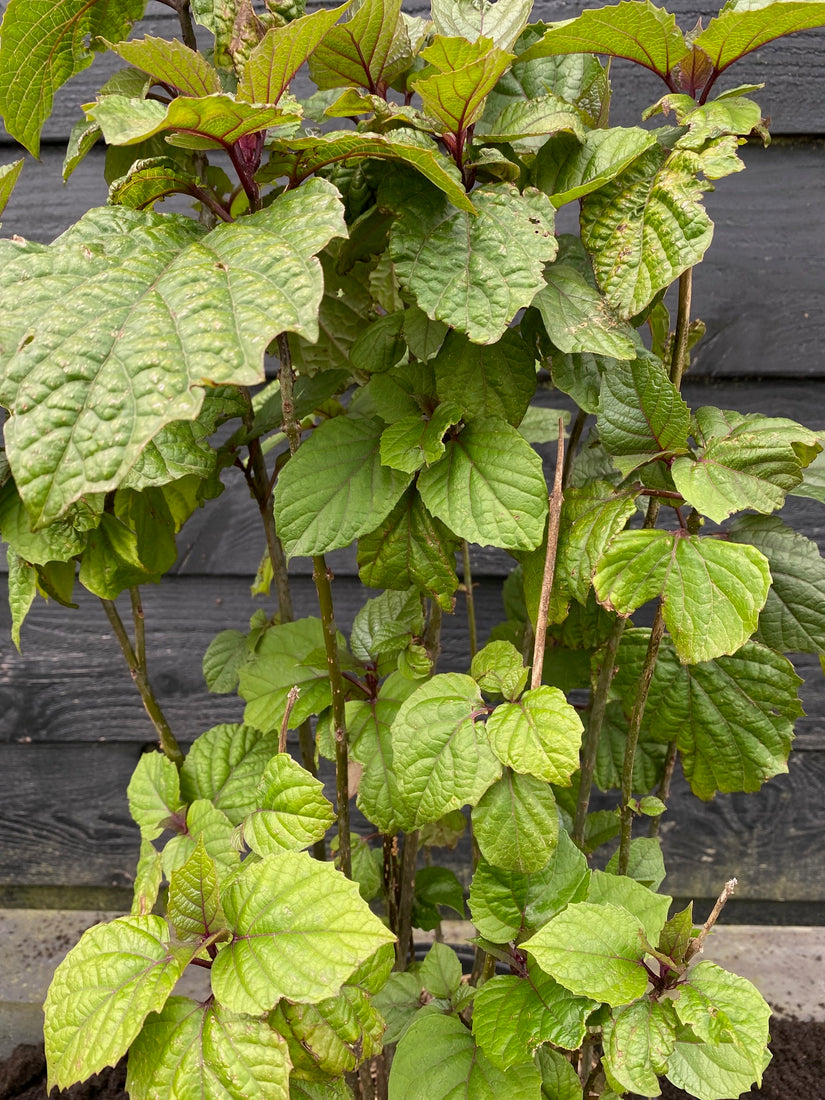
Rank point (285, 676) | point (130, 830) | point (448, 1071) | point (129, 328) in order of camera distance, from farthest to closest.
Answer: point (130, 830)
point (285, 676)
point (448, 1071)
point (129, 328)

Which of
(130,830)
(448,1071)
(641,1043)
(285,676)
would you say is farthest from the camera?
(130,830)

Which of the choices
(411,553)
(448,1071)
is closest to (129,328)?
(411,553)

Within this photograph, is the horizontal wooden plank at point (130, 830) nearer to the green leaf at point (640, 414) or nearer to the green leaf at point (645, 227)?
the green leaf at point (640, 414)

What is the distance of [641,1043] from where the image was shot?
1.88 feet

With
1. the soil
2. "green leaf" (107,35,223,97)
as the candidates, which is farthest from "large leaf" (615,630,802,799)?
the soil

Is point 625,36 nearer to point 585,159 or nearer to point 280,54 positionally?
point 585,159

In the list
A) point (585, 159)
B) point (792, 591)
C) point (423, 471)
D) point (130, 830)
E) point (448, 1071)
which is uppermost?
point (585, 159)

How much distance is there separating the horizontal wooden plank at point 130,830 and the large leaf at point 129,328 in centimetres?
123

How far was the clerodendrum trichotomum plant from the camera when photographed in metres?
0.50

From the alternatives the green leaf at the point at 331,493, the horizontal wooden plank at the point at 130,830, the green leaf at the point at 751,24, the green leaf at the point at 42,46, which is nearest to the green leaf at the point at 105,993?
the green leaf at the point at 331,493

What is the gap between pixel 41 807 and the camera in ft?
5.24

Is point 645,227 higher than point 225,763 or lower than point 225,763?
higher

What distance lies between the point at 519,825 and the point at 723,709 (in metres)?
0.25

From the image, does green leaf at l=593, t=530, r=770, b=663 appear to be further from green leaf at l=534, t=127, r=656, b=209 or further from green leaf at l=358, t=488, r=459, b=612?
green leaf at l=534, t=127, r=656, b=209
